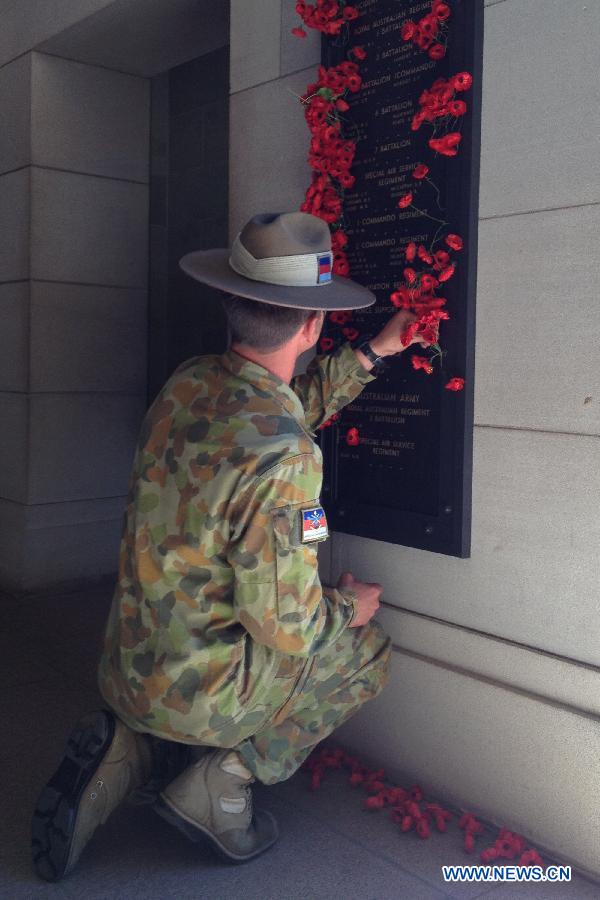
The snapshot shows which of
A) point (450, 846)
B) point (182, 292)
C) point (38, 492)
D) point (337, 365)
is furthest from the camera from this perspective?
point (182, 292)

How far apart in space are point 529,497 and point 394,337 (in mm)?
682

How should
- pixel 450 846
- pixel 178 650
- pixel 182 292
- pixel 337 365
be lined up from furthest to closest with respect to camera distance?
pixel 182 292
pixel 337 365
pixel 450 846
pixel 178 650

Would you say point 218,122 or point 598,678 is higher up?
point 218,122

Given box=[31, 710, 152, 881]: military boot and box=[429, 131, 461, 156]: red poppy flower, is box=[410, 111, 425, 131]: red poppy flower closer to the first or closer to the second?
box=[429, 131, 461, 156]: red poppy flower

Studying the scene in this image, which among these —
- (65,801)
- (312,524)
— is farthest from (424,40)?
(65,801)

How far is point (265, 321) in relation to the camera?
2.70 m

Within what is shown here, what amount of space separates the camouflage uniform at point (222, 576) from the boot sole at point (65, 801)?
12cm

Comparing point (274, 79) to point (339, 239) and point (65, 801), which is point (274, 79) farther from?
point (65, 801)

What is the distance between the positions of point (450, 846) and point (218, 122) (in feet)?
14.6

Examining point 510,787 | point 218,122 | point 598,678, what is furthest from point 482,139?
point 218,122

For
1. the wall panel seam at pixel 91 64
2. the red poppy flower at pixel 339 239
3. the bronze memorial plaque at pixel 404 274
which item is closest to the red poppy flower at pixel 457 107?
the bronze memorial plaque at pixel 404 274

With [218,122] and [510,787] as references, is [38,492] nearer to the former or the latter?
[218,122]

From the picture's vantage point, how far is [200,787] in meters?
2.75

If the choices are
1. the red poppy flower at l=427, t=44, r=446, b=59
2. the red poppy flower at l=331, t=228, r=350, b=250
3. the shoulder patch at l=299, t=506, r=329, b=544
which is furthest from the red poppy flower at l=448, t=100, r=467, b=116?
the shoulder patch at l=299, t=506, r=329, b=544
